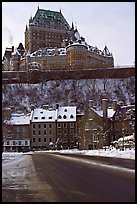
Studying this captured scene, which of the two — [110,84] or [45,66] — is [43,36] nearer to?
[45,66]

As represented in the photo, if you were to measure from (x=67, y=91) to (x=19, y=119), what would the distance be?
68.5 feet

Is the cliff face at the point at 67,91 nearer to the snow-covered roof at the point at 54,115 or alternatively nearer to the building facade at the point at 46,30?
the snow-covered roof at the point at 54,115

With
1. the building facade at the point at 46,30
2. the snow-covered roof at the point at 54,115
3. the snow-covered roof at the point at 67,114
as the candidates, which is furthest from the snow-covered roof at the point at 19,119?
the building facade at the point at 46,30

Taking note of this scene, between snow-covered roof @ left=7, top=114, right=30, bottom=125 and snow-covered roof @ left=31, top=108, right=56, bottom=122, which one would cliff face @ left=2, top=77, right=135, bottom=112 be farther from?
snow-covered roof @ left=31, top=108, right=56, bottom=122

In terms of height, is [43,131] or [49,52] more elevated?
[49,52]

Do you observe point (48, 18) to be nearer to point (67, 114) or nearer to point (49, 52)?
point (49, 52)

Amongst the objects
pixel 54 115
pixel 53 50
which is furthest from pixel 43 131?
pixel 53 50

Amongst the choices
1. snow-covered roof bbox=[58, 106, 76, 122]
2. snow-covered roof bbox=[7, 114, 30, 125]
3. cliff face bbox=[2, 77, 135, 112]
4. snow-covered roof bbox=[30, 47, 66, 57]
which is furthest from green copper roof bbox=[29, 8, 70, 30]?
snow-covered roof bbox=[58, 106, 76, 122]

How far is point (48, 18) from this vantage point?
117 meters

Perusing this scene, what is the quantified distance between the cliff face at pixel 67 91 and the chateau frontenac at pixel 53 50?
7676 millimetres

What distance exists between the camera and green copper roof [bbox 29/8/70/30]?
4557 inches

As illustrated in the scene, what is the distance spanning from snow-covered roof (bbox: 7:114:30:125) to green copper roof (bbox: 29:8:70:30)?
2108 inches

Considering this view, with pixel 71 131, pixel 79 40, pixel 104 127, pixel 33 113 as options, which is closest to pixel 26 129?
pixel 33 113

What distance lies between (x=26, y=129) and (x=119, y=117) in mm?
19177
